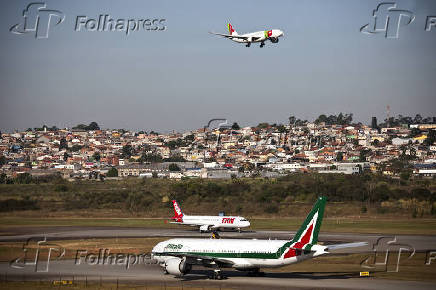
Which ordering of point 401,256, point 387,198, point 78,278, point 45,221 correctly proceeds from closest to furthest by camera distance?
point 78,278 < point 401,256 < point 45,221 < point 387,198

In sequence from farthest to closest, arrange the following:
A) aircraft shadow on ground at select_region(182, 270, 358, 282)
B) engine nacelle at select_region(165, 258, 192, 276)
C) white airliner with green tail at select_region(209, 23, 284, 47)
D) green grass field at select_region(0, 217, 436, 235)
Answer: green grass field at select_region(0, 217, 436, 235)
white airliner with green tail at select_region(209, 23, 284, 47)
aircraft shadow on ground at select_region(182, 270, 358, 282)
engine nacelle at select_region(165, 258, 192, 276)

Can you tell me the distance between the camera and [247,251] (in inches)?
2099

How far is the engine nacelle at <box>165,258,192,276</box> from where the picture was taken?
54375mm

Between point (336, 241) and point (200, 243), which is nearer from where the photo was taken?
point (200, 243)

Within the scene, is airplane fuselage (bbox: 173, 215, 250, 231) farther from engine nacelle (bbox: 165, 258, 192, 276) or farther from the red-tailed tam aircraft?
engine nacelle (bbox: 165, 258, 192, 276)

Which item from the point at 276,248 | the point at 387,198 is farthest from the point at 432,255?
the point at 387,198

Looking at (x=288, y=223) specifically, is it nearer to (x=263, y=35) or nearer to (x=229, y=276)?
(x=263, y=35)

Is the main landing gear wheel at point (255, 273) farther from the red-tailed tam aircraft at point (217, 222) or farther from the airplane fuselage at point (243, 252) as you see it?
the red-tailed tam aircraft at point (217, 222)

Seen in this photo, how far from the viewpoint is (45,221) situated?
112 metres

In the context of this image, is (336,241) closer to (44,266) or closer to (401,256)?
(401,256)

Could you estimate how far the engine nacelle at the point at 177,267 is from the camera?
54.4 m

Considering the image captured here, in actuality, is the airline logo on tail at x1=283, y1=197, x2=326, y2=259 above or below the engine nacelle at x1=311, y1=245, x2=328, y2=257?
above

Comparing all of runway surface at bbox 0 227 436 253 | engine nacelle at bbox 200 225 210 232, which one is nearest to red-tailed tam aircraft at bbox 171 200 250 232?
engine nacelle at bbox 200 225 210 232

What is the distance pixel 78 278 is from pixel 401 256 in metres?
35.0
